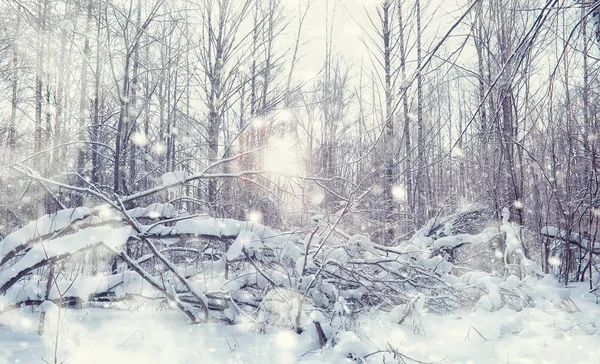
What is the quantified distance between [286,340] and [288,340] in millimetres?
15

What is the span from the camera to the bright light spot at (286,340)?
103 inches

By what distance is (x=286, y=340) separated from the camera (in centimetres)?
271

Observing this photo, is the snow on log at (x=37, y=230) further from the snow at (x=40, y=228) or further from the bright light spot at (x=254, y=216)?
the bright light spot at (x=254, y=216)

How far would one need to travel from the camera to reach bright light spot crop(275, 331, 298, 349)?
2615 millimetres

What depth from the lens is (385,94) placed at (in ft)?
23.3

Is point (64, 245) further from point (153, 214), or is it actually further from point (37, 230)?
point (153, 214)

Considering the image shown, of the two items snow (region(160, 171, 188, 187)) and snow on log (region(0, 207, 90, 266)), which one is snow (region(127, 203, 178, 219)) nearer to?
snow (region(160, 171, 188, 187))

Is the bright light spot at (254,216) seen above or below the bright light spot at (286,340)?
above

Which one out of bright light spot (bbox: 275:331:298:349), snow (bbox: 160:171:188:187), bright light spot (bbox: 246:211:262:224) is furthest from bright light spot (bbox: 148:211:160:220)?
bright light spot (bbox: 275:331:298:349)

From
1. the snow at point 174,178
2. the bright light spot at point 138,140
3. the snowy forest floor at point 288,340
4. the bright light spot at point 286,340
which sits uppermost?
the bright light spot at point 138,140

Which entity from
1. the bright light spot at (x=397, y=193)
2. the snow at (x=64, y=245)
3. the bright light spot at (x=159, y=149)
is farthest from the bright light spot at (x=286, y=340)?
the bright light spot at (x=159, y=149)

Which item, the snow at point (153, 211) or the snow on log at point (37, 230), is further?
the snow at point (153, 211)

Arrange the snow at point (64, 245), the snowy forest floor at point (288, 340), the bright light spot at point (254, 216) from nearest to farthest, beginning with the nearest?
the snowy forest floor at point (288, 340) < the snow at point (64, 245) < the bright light spot at point (254, 216)

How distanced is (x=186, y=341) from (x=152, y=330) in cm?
39
